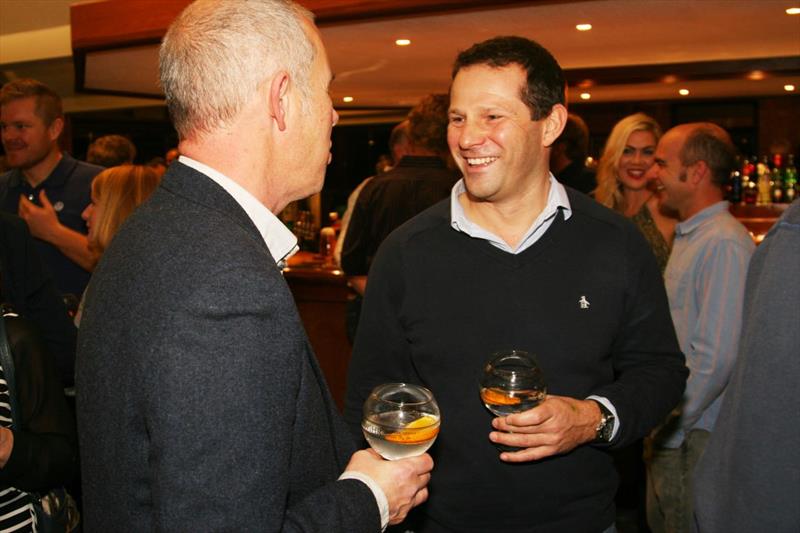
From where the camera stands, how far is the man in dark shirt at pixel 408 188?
3734 mm

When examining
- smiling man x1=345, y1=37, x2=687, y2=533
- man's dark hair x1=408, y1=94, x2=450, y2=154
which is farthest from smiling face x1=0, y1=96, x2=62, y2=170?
smiling man x1=345, y1=37, x2=687, y2=533

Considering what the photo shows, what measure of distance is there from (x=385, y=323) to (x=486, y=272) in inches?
11.0

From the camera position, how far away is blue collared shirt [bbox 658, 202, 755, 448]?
9.02 ft

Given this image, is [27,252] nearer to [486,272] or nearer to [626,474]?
[486,272]

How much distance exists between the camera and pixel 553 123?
1.96 meters

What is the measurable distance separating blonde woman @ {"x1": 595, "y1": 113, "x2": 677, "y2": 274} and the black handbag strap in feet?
9.54

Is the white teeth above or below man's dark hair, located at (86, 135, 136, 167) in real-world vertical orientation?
below

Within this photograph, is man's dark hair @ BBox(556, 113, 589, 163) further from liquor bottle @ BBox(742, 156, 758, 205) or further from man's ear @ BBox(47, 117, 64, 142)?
man's ear @ BBox(47, 117, 64, 142)

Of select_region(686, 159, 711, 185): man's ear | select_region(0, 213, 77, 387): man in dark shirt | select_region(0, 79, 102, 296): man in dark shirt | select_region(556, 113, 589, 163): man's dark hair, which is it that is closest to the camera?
select_region(0, 213, 77, 387): man in dark shirt

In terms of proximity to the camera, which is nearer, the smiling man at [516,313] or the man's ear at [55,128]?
the smiling man at [516,313]

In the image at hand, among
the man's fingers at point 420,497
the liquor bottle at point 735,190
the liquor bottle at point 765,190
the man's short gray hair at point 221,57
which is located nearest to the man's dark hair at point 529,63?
the man's short gray hair at point 221,57

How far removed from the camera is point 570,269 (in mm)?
1818

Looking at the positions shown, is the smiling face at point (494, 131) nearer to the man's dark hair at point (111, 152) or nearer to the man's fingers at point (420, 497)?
the man's fingers at point (420, 497)

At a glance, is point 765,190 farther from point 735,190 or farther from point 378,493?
point 378,493
